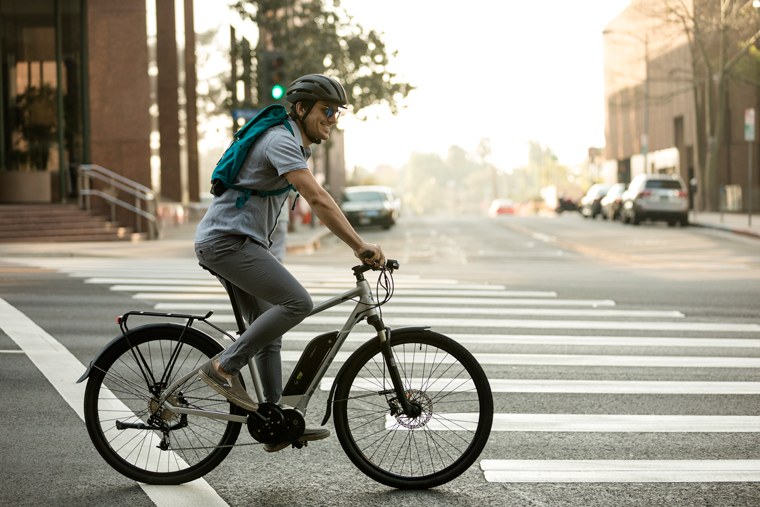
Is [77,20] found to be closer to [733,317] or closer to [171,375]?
[733,317]

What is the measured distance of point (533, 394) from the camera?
6547mm

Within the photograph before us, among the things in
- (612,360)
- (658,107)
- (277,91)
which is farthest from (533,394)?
(658,107)

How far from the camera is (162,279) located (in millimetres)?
13516

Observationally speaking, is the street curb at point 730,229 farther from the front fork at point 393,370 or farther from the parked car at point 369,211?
the front fork at point 393,370

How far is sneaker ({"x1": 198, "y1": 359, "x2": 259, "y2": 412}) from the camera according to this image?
14.6ft

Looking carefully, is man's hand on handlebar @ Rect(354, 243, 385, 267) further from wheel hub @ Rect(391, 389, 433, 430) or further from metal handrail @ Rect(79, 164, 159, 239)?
metal handrail @ Rect(79, 164, 159, 239)

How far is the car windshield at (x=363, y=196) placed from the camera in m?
35.3

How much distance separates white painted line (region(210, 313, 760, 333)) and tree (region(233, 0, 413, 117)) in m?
21.6

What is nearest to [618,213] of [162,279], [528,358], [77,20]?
[77,20]

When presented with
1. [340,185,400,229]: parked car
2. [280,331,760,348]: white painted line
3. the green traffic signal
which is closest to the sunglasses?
[280,331,760,348]: white painted line

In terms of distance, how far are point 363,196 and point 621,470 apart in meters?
31.0

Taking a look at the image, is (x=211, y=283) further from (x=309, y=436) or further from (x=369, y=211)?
(x=369, y=211)

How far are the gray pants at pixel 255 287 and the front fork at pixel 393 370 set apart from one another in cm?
35

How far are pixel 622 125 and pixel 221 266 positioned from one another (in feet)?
229
